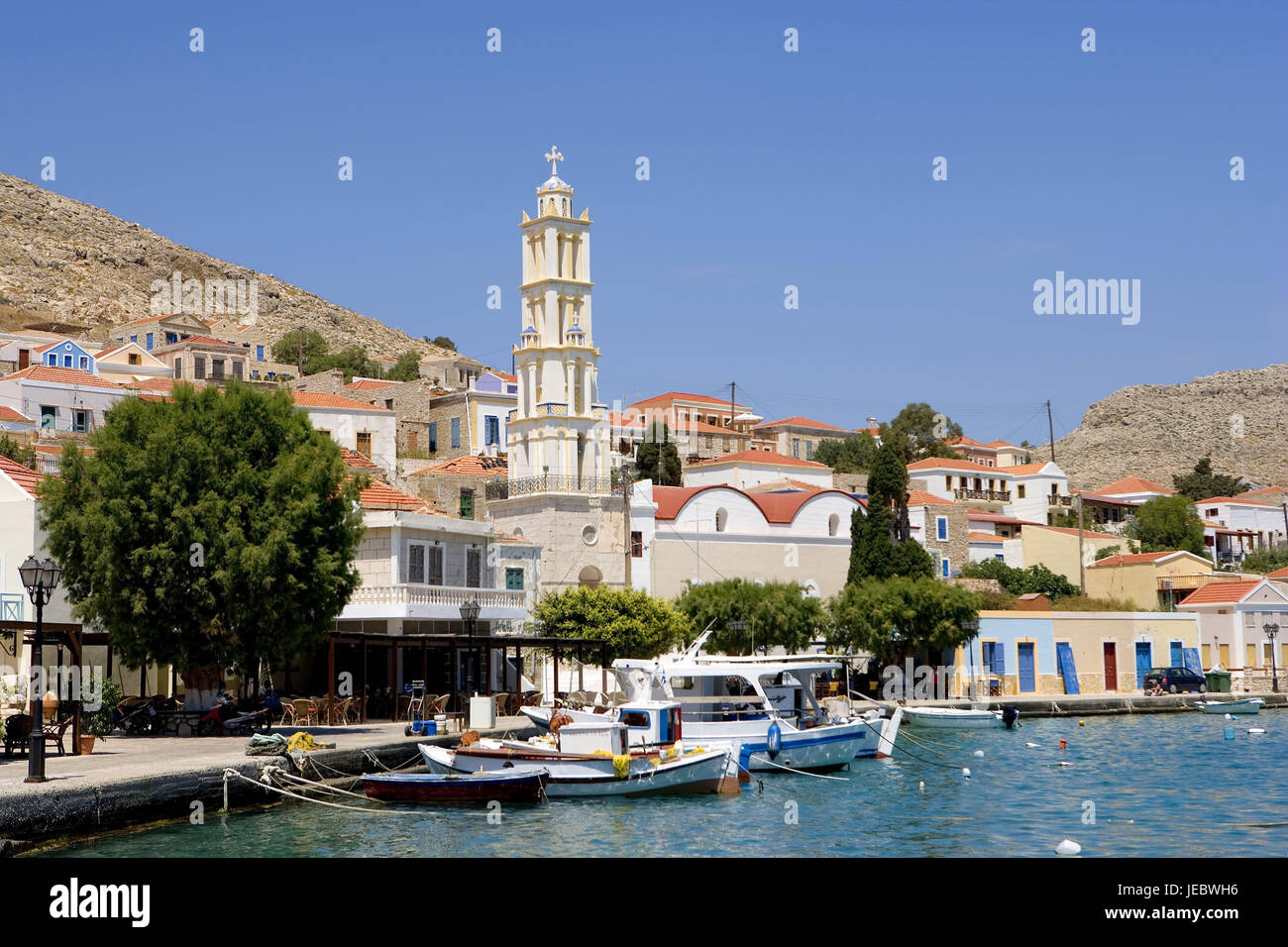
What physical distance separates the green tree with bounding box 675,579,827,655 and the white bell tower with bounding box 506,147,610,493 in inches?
255

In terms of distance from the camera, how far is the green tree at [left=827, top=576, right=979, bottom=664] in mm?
51781

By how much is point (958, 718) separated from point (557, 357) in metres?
21.0

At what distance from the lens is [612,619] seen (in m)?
44.9

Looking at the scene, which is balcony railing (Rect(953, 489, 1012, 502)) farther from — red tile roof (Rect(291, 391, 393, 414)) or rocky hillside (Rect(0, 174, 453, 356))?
rocky hillside (Rect(0, 174, 453, 356))

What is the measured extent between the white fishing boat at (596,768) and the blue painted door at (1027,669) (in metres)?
34.6

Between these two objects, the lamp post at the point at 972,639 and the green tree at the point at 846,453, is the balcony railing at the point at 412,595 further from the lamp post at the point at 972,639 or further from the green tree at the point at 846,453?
the green tree at the point at 846,453

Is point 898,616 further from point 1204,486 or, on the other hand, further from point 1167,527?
point 1204,486

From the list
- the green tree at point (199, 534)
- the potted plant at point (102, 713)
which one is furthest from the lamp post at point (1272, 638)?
the potted plant at point (102, 713)

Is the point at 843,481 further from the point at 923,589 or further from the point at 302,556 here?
the point at 302,556

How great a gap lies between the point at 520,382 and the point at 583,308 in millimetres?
4124

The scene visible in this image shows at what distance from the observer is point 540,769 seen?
25.7 m

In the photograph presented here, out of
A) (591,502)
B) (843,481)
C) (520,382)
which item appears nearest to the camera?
(591,502)

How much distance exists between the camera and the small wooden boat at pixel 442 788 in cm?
2473
